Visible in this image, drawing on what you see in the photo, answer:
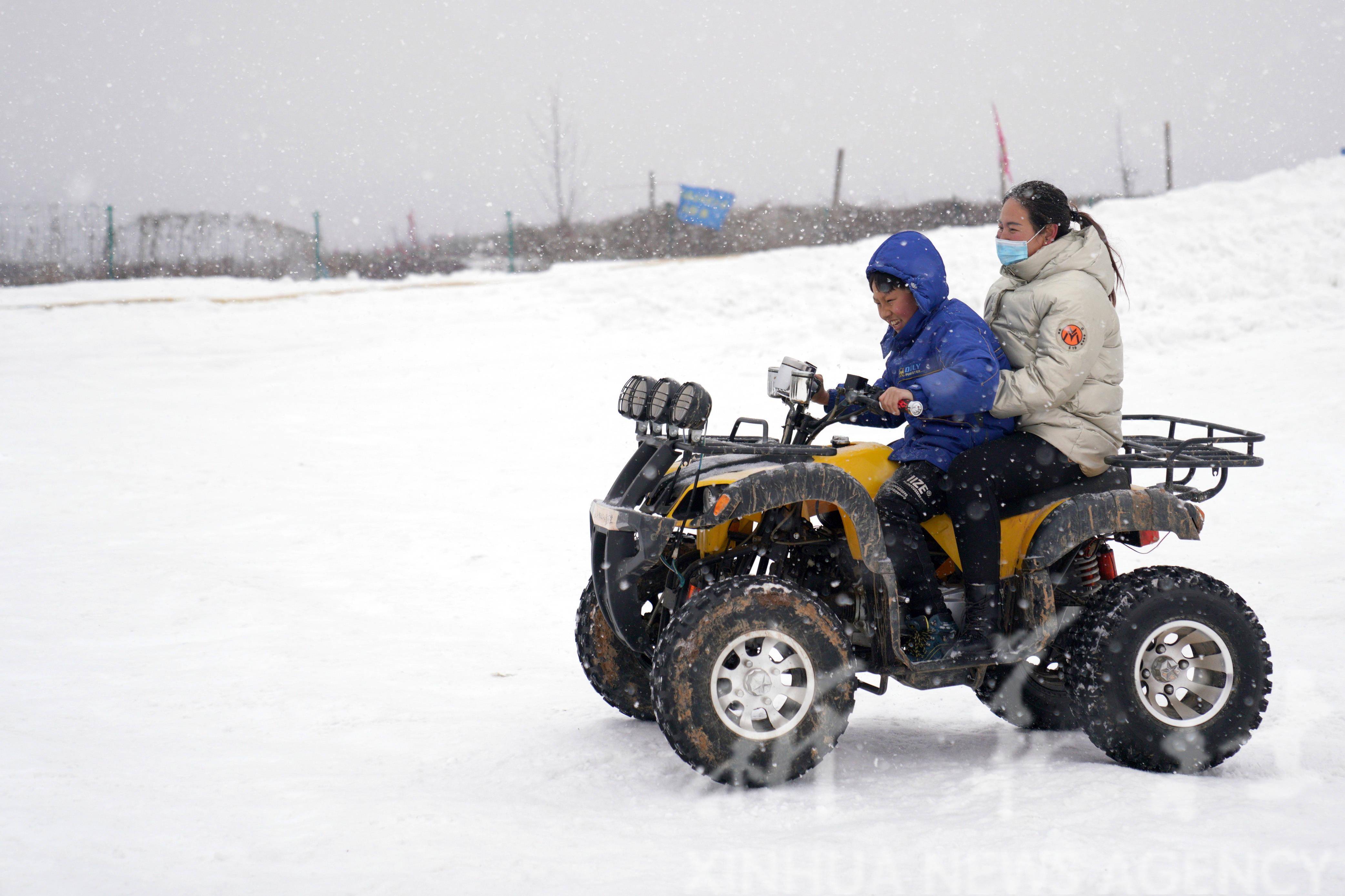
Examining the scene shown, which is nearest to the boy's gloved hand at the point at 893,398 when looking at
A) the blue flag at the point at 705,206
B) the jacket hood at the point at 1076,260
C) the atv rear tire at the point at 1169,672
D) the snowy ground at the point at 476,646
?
the jacket hood at the point at 1076,260

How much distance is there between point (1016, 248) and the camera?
4461mm

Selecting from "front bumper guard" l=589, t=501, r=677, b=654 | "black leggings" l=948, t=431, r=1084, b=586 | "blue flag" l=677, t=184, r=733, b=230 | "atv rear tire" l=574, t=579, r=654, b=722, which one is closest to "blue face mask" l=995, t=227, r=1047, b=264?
"black leggings" l=948, t=431, r=1084, b=586

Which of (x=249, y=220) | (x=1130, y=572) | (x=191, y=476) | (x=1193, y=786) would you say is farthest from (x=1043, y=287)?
(x=249, y=220)

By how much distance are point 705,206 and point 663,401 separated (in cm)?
2300

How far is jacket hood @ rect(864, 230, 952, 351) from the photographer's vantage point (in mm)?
4195

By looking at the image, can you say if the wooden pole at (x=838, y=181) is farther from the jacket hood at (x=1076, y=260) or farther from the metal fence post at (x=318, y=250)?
the jacket hood at (x=1076, y=260)

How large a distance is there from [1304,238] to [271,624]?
56.6 feet

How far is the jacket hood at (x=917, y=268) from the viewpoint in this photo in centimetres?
420

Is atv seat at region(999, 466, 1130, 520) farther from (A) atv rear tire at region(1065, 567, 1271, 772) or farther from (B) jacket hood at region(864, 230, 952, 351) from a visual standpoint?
(B) jacket hood at region(864, 230, 952, 351)

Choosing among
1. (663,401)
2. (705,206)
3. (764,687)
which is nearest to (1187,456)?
(764,687)

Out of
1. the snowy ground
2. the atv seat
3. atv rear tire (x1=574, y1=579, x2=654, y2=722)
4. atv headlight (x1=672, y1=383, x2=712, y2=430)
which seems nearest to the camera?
the snowy ground

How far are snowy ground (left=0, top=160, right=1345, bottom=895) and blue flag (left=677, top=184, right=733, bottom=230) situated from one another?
9297mm

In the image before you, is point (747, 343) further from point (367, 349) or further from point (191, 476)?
point (191, 476)

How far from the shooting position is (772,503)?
3879 mm
